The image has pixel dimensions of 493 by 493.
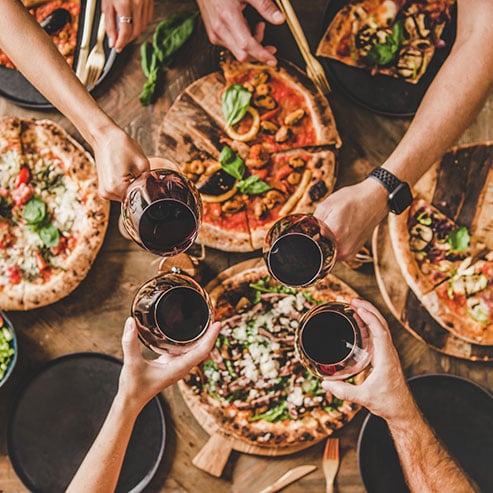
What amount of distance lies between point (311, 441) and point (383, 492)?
1.39ft

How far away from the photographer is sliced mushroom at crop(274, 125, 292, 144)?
9.00 feet

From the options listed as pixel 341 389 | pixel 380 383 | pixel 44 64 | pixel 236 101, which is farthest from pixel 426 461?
pixel 44 64

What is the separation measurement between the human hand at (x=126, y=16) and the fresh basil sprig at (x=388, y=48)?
112cm

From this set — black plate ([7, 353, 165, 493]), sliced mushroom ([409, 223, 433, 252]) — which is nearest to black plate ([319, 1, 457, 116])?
sliced mushroom ([409, 223, 433, 252])

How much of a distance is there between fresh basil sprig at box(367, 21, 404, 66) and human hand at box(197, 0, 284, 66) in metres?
0.49

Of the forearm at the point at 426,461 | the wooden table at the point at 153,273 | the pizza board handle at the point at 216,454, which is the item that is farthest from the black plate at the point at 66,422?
the forearm at the point at 426,461

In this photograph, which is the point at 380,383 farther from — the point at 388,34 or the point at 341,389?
the point at 388,34

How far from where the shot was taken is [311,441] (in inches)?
104

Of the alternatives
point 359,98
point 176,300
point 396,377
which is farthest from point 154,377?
point 359,98

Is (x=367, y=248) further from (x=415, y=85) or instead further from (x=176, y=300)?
(x=176, y=300)

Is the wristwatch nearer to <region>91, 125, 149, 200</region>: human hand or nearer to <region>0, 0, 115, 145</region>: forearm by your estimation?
<region>91, 125, 149, 200</region>: human hand

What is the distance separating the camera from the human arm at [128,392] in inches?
82.7

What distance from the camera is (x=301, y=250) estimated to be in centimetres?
208

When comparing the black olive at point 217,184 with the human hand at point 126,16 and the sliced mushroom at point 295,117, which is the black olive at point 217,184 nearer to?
the sliced mushroom at point 295,117
